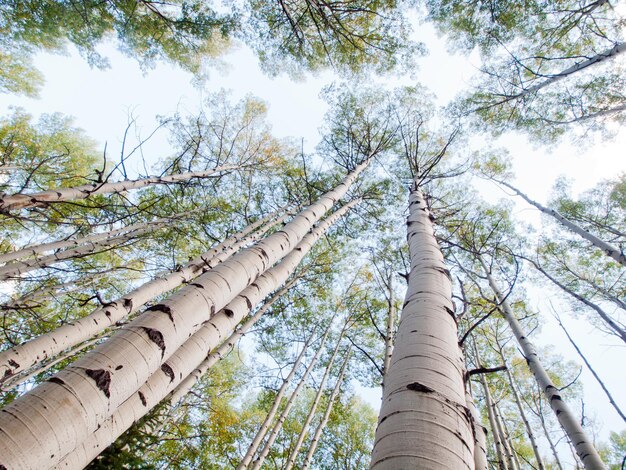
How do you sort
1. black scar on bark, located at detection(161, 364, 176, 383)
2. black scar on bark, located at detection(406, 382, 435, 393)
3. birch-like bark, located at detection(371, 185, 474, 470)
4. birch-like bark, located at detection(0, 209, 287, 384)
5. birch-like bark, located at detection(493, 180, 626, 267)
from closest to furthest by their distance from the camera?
birch-like bark, located at detection(371, 185, 474, 470)
black scar on bark, located at detection(406, 382, 435, 393)
black scar on bark, located at detection(161, 364, 176, 383)
birch-like bark, located at detection(0, 209, 287, 384)
birch-like bark, located at detection(493, 180, 626, 267)

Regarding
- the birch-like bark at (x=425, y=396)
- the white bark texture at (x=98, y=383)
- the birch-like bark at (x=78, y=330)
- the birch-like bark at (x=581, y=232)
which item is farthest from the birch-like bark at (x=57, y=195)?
the birch-like bark at (x=581, y=232)

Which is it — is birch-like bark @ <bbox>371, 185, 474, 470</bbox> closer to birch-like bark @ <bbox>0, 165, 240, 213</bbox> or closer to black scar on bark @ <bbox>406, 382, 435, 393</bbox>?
black scar on bark @ <bbox>406, 382, 435, 393</bbox>

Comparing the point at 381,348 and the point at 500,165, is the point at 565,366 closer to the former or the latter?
the point at 381,348

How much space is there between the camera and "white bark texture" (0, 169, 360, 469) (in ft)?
2.97

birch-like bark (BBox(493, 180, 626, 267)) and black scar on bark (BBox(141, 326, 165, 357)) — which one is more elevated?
birch-like bark (BBox(493, 180, 626, 267))

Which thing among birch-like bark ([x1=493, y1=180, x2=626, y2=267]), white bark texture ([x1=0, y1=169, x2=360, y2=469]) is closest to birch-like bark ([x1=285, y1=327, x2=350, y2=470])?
white bark texture ([x1=0, y1=169, x2=360, y2=469])

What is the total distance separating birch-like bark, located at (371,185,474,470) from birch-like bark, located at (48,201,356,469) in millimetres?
1146

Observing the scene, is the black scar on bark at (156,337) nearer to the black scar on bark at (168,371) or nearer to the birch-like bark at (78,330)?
the black scar on bark at (168,371)

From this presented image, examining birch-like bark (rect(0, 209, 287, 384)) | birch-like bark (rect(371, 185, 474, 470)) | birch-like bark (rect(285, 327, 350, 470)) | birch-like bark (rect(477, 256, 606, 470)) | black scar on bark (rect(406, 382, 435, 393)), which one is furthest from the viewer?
birch-like bark (rect(285, 327, 350, 470))

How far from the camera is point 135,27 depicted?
21.4 feet

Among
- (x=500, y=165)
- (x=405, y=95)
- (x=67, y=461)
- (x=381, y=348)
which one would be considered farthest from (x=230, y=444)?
(x=500, y=165)

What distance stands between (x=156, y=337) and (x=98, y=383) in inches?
11.4

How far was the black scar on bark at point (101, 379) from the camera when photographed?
1.11 meters

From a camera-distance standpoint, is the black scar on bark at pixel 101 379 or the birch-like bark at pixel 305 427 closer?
the black scar on bark at pixel 101 379
